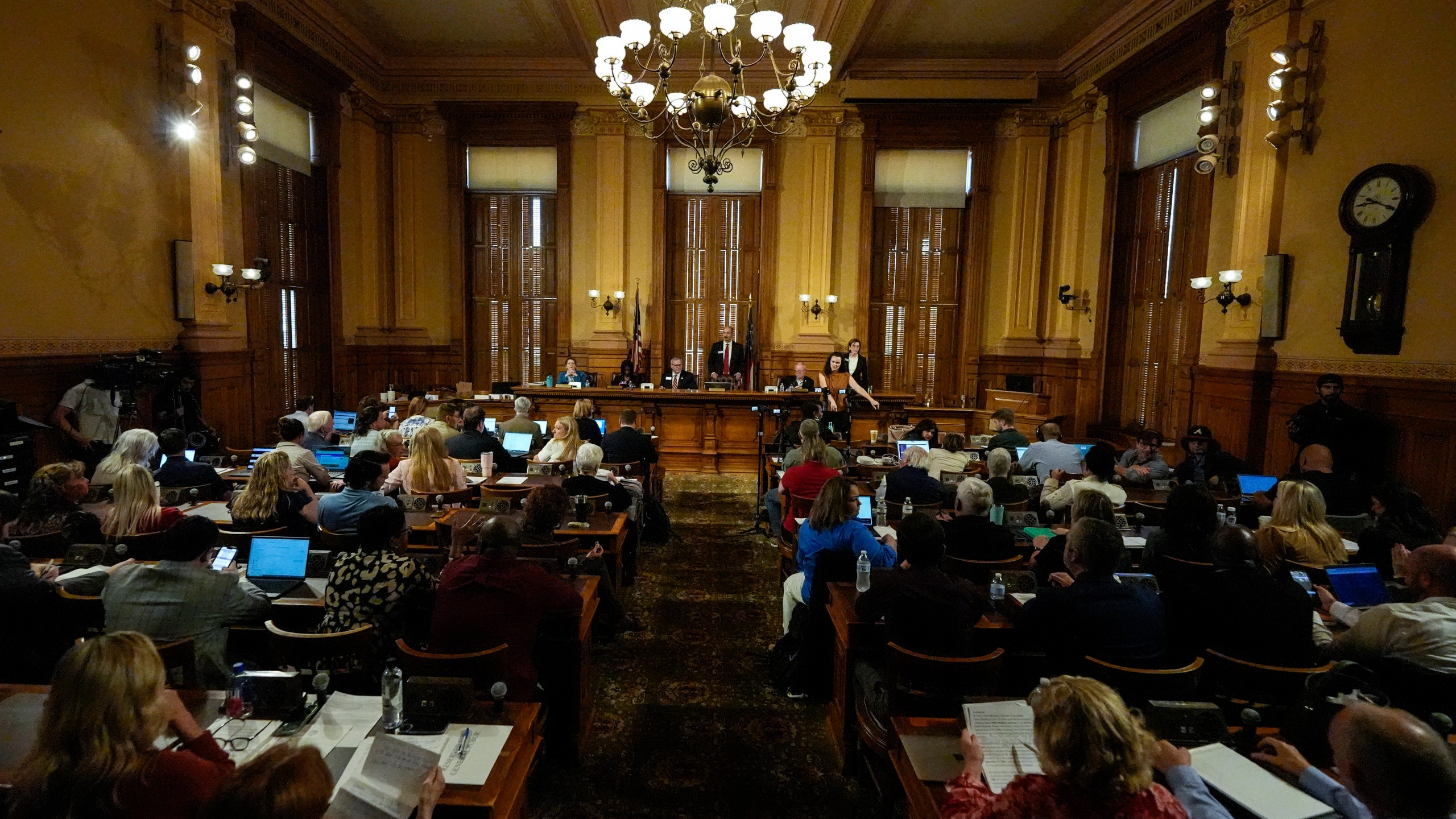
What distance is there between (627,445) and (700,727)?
321 centimetres

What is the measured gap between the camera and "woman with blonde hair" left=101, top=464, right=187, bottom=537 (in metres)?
3.65

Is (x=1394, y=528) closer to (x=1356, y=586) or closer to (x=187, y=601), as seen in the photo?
(x=1356, y=586)

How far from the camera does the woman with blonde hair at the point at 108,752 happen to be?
1483 millimetres

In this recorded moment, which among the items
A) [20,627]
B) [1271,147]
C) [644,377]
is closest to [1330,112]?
[1271,147]

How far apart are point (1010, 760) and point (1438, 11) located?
22.3ft

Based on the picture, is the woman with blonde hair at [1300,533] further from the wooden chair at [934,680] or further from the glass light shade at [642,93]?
the glass light shade at [642,93]

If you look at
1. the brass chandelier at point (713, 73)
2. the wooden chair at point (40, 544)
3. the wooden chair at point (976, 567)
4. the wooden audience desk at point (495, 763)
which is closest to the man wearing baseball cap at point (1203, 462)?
the wooden chair at point (976, 567)

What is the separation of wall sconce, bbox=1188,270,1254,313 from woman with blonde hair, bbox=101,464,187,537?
8331 millimetres

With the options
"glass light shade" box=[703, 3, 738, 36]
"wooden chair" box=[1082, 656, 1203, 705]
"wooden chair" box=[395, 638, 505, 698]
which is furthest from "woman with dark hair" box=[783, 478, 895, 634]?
"glass light shade" box=[703, 3, 738, 36]

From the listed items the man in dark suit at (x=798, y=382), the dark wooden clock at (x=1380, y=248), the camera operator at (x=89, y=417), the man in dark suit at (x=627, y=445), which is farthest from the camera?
the man in dark suit at (x=798, y=382)

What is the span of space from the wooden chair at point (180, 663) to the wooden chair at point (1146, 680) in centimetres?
281

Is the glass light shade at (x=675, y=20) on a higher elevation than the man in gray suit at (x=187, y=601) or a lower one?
higher

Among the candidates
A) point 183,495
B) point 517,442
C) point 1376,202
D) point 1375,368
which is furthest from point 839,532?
point 1376,202

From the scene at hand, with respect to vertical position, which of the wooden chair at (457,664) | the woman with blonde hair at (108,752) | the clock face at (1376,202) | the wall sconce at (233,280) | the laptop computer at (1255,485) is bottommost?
the wooden chair at (457,664)
